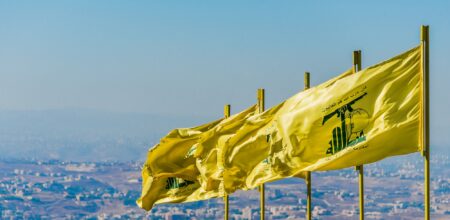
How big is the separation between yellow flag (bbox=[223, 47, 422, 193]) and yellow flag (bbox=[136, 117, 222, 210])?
6459mm

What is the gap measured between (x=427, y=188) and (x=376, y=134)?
61.2 inches

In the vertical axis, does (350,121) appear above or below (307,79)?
below

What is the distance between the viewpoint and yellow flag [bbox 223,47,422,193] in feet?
72.8

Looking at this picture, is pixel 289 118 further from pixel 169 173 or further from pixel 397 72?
pixel 169 173

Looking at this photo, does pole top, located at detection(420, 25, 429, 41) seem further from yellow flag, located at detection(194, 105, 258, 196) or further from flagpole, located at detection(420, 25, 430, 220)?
yellow flag, located at detection(194, 105, 258, 196)

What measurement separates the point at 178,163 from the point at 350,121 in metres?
9.83

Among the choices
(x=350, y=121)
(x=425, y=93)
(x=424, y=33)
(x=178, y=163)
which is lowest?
(x=350, y=121)

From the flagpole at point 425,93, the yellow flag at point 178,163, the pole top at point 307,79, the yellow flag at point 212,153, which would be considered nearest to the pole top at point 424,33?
Answer: the flagpole at point 425,93

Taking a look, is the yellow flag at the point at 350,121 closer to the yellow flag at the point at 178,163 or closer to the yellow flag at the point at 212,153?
the yellow flag at the point at 212,153

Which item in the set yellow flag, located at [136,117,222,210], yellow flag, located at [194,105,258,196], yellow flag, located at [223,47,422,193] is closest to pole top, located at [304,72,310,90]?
yellow flag, located at [223,47,422,193]

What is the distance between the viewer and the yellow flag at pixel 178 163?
31.9 m

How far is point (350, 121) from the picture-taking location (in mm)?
22938

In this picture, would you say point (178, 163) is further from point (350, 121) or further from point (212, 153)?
point (350, 121)

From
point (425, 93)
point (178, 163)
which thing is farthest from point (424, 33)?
point (178, 163)
